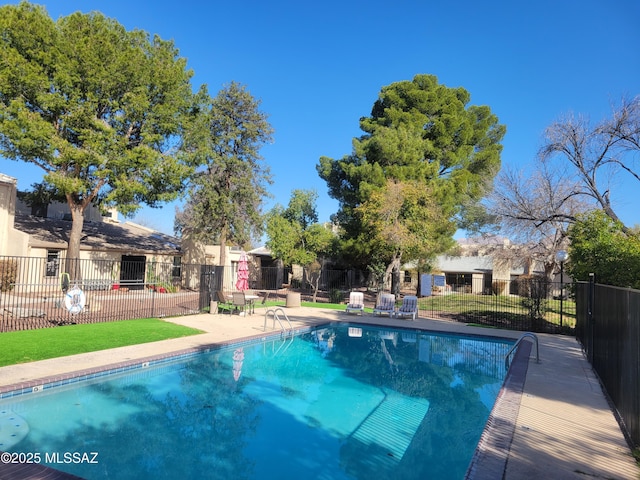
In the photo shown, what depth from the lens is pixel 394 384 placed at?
8516mm

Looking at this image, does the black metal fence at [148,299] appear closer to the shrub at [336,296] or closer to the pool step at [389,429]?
the shrub at [336,296]

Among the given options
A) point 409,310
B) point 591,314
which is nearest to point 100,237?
point 409,310

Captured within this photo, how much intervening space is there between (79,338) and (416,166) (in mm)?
19471

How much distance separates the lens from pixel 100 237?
27.3 m

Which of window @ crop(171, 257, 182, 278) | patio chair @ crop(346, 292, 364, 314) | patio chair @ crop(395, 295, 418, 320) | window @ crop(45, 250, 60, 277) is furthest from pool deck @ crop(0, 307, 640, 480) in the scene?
window @ crop(171, 257, 182, 278)

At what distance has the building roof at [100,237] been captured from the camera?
2358 centimetres

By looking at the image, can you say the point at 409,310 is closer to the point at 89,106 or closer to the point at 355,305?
the point at 355,305

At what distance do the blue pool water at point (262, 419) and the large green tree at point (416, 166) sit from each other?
12.5m

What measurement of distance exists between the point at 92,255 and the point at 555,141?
26632mm

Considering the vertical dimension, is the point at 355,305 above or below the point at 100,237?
below

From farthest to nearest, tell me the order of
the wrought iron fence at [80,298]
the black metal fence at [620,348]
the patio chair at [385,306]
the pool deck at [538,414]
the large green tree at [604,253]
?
the patio chair at [385,306] < the wrought iron fence at [80,298] < the large green tree at [604,253] < the black metal fence at [620,348] < the pool deck at [538,414]

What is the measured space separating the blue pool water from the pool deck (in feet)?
1.75

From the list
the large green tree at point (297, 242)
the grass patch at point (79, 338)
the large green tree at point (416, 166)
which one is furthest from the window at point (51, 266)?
the large green tree at point (416, 166)

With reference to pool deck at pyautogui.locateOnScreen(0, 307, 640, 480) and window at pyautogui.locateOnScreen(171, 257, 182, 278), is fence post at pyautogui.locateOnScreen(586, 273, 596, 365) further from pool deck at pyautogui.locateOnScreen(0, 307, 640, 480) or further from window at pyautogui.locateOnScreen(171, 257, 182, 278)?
window at pyautogui.locateOnScreen(171, 257, 182, 278)
